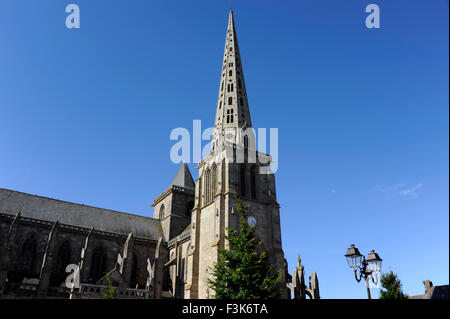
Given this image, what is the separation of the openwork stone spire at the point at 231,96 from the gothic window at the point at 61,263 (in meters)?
21.9

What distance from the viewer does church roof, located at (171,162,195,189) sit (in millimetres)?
55250

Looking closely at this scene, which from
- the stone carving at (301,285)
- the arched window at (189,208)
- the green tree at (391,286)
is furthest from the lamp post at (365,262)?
the arched window at (189,208)

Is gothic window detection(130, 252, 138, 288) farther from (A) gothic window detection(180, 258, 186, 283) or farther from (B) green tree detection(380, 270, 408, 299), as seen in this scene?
(B) green tree detection(380, 270, 408, 299)

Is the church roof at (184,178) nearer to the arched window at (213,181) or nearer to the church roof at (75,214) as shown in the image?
the church roof at (75,214)

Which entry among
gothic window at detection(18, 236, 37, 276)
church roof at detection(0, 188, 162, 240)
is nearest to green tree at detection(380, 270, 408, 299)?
church roof at detection(0, 188, 162, 240)

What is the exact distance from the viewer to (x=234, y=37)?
53312mm

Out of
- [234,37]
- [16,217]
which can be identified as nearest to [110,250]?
[16,217]

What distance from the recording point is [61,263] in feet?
129

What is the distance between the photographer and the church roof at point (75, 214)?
4128 cm

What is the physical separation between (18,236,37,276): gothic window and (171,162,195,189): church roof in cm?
2082

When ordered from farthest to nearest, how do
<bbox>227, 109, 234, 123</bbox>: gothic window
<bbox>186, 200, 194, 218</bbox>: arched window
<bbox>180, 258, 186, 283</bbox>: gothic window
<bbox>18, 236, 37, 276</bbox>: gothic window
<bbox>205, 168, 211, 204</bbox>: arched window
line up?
<bbox>186, 200, 194, 218</bbox>: arched window, <bbox>227, 109, 234, 123</bbox>: gothic window, <bbox>205, 168, 211, 204</bbox>: arched window, <bbox>180, 258, 186, 283</bbox>: gothic window, <bbox>18, 236, 37, 276</bbox>: gothic window
